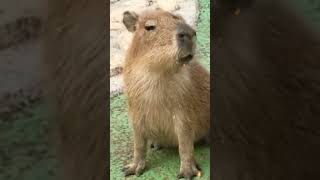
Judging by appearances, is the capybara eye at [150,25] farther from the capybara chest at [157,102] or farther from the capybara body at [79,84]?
the capybara body at [79,84]

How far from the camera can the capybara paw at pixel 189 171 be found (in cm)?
231

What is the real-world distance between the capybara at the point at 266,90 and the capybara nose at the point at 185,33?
0.75m

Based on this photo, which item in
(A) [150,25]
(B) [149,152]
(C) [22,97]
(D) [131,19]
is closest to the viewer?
(C) [22,97]

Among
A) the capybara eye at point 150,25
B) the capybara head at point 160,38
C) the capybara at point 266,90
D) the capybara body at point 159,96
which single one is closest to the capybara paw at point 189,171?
the capybara body at point 159,96

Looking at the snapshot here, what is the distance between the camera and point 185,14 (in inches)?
127

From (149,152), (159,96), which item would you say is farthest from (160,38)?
(149,152)

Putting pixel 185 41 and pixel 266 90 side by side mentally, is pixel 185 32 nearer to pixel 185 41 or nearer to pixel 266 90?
pixel 185 41

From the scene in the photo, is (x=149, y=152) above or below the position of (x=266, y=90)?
below

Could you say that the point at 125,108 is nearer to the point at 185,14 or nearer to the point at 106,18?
the point at 185,14

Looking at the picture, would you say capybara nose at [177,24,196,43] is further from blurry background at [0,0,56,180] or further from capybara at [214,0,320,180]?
blurry background at [0,0,56,180]

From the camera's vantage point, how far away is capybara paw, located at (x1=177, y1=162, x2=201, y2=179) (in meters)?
2.31

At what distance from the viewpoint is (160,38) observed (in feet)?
6.95

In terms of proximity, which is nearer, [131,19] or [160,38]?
[160,38]

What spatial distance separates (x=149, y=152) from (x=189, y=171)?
366 millimetres
